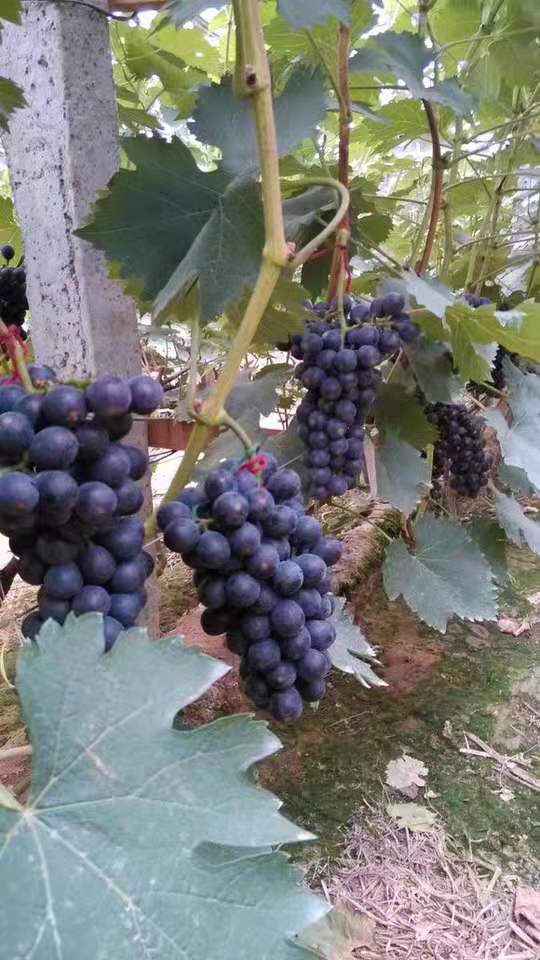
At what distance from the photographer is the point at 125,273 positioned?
841mm

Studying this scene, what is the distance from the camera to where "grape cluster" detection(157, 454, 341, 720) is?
0.56m

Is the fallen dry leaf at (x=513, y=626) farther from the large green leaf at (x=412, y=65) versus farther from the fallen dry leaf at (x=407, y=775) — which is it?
the large green leaf at (x=412, y=65)

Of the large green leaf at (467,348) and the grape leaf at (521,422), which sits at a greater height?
the large green leaf at (467,348)

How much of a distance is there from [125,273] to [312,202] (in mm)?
385

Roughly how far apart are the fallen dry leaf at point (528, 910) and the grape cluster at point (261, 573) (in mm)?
518

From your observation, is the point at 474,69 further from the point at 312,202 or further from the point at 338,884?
the point at 338,884

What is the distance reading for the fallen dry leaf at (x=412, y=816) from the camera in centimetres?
106

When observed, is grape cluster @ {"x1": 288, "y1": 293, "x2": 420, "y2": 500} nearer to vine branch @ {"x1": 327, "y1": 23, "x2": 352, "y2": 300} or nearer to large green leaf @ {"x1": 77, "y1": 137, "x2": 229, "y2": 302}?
vine branch @ {"x1": 327, "y1": 23, "x2": 352, "y2": 300}

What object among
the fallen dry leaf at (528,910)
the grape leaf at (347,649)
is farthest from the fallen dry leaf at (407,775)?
the grape leaf at (347,649)

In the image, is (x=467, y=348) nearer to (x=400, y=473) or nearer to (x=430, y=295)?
(x=430, y=295)

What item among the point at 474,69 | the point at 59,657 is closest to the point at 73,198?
the point at 59,657

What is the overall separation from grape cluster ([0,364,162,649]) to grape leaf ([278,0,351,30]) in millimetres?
500

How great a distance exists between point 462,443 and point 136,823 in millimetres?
1067

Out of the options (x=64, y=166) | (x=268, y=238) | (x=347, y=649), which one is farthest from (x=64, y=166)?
(x=347, y=649)
